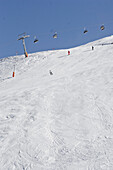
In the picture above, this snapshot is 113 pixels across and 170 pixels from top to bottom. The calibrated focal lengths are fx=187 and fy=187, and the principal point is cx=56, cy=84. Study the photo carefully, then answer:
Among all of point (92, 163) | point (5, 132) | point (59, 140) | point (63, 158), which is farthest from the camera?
point (5, 132)

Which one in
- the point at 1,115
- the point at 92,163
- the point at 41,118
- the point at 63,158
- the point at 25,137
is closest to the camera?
the point at 92,163

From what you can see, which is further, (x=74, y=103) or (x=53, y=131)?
(x=74, y=103)

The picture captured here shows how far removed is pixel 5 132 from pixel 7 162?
1.77 meters

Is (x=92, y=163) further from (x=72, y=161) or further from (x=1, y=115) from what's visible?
(x=1, y=115)

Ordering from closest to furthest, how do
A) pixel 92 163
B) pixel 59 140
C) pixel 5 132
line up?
pixel 92 163 → pixel 59 140 → pixel 5 132

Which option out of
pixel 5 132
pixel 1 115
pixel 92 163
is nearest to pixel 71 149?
pixel 92 163

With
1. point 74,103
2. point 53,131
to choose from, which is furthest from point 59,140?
point 74,103

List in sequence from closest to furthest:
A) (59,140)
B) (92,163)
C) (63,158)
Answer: (92,163) < (63,158) < (59,140)

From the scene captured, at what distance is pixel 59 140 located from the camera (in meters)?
6.11

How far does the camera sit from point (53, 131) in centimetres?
666

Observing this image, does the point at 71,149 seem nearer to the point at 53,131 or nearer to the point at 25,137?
the point at 53,131

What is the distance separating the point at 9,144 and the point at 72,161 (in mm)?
2348

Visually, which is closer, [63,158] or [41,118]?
[63,158]

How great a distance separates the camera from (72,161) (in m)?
5.11
